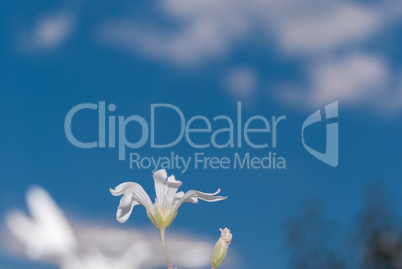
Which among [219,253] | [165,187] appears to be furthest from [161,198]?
[219,253]

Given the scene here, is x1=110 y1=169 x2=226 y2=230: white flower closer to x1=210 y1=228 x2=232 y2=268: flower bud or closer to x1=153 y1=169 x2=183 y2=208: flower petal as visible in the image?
x1=153 y1=169 x2=183 y2=208: flower petal

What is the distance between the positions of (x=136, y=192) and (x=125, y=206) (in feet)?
0.16

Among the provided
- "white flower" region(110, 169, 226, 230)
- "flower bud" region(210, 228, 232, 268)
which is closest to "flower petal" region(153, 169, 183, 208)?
"white flower" region(110, 169, 226, 230)

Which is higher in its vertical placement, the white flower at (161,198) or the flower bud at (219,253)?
the white flower at (161,198)

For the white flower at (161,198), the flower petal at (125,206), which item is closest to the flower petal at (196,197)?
the white flower at (161,198)

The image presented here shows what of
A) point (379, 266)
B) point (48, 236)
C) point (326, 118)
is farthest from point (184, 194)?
point (379, 266)

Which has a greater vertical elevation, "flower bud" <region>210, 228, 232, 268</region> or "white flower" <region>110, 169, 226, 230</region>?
"white flower" <region>110, 169, 226, 230</region>

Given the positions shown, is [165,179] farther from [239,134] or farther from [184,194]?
[239,134]

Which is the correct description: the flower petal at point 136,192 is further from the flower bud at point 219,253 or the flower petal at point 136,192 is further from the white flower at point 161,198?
the flower bud at point 219,253

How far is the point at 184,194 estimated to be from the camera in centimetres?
173

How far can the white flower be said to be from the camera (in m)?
1.71

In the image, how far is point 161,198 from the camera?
67.9 inches

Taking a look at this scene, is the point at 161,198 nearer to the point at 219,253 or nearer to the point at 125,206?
the point at 125,206

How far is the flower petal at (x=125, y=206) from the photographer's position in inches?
68.6
